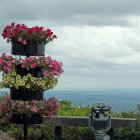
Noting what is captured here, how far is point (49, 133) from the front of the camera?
16969 millimetres

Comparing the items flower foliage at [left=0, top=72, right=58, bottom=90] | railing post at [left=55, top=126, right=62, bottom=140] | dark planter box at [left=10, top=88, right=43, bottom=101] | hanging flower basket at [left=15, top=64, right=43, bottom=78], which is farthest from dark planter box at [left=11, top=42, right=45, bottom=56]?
railing post at [left=55, top=126, right=62, bottom=140]

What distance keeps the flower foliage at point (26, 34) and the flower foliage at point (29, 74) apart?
1.27 feet

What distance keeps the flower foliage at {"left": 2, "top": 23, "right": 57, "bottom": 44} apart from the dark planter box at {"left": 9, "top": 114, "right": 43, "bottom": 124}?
1.50 metres

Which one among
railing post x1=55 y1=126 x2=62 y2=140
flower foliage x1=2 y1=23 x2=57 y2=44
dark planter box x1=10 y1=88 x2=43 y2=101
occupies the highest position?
flower foliage x1=2 y1=23 x2=57 y2=44

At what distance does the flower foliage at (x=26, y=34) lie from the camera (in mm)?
13273

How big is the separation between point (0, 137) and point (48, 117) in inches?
153

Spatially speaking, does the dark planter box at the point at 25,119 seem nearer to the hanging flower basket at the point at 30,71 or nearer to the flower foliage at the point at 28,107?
the flower foliage at the point at 28,107

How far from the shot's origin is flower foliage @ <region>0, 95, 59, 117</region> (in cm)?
1297

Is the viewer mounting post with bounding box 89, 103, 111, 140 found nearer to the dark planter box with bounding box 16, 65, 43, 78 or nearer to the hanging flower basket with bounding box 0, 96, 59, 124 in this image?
the hanging flower basket with bounding box 0, 96, 59, 124

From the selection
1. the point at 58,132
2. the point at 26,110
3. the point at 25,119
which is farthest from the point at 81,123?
the point at 26,110

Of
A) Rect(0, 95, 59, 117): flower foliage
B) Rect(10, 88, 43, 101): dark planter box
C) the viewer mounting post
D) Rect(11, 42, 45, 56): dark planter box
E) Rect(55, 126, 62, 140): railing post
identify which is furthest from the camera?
Rect(55, 126, 62, 140): railing post

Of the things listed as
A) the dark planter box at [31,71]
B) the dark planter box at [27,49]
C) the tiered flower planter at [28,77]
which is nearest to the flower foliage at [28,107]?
the tiered flower planter at [28,77]

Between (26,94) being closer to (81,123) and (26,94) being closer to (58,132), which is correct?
(81,123)

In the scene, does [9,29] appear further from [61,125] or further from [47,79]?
[61,125]
